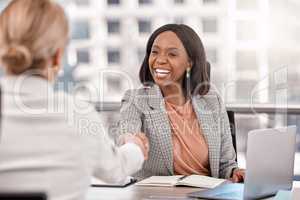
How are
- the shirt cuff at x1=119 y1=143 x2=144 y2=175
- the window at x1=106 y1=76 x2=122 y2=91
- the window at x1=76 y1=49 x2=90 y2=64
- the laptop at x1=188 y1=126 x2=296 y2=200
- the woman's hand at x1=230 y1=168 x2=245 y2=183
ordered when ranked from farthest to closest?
the window at x1=76 y1=49 x2=90 y2=64 → the window at x1=106 y1=76 x2=122 y2=91 → the woman's hand at x1=230 y1=168 x2=245 y2=183 → the laptop at x1=188 y1=126 x2=296 y2=200 → the shirt cuff at x1=119 y1=143 x2=144 y2=175

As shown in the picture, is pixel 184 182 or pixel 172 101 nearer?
pixel 184 182

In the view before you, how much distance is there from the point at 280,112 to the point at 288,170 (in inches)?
78.0

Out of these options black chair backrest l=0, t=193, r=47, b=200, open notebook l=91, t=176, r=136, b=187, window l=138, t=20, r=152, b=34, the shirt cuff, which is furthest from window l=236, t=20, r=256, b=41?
black chair backrest l=0, t=193, r=47, b=200

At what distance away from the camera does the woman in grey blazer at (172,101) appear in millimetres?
2553

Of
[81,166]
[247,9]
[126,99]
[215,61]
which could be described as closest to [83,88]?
[215,61]

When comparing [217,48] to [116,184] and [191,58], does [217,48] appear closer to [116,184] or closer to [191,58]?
[191,58]

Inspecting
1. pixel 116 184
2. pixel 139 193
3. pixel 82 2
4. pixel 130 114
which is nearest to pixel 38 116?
pixel 139 193

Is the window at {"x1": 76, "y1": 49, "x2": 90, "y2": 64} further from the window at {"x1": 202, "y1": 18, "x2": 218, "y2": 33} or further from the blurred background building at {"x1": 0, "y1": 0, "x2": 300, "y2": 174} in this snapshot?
the window at {"x1": 202, "y1": 18, "x2": 218, "y2": 33}

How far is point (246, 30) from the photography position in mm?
4195

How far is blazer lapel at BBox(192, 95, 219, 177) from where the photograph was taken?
2551 mm

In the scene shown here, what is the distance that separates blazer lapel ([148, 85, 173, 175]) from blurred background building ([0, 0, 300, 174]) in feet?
4.59

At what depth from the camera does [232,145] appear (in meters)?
2.71

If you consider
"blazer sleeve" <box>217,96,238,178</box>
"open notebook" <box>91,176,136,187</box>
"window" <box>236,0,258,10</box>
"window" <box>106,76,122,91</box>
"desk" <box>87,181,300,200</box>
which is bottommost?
"desk" <box>87,181,300,200</box>

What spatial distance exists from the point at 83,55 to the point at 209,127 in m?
2.01
